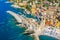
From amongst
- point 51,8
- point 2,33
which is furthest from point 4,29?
point 51,8

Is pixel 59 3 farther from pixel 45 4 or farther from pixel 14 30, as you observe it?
pixel 14 30

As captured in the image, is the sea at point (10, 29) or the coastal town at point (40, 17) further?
the coastal town at point (40, 17)

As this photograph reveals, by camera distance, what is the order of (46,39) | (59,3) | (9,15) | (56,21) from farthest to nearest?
(59,3), (9,15), (56,21), (46,39)

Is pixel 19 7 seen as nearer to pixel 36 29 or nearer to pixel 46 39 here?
pixel 36 29

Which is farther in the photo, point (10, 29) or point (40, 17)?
point (40, 17)

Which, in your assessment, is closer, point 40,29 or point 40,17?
point 40,29

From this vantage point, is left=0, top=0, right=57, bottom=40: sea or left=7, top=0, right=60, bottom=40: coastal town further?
left=7, top=0, right=60, bottom=40: coastal town

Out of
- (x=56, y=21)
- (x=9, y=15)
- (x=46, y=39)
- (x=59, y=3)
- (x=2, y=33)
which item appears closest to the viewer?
(x=46, y=39)
